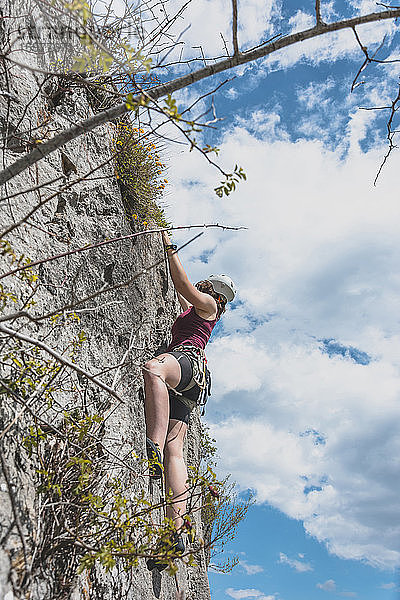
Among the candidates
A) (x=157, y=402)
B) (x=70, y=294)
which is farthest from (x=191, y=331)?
(x=70, y=294)

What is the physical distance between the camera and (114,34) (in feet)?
11.0

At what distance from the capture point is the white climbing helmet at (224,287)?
16.7ft

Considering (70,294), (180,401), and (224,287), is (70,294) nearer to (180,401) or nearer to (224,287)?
(180,401)

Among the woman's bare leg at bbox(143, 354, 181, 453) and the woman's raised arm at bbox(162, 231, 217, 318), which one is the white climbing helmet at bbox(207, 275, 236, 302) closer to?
the woman's raised arm at bbox(162, 231, 217, 318)

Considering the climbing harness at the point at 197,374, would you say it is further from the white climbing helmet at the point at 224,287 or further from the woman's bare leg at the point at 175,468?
the white climbing helmet at the point at 224,287

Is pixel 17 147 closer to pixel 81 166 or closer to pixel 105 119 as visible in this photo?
pixel 81 166

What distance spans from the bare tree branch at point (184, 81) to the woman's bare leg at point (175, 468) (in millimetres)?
2614

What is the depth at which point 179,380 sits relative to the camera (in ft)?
13.3

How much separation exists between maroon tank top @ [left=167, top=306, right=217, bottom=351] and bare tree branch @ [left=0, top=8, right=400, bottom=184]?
2.67 meters

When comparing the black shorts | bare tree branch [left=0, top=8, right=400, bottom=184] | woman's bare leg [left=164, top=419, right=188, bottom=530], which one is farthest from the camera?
the black shorts

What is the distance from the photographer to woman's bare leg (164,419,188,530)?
12.4ft

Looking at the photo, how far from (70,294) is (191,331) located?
56.5 inches

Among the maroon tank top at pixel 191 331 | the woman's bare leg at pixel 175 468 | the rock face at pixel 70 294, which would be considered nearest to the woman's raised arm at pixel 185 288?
the maroon tank top at pixel 191 331

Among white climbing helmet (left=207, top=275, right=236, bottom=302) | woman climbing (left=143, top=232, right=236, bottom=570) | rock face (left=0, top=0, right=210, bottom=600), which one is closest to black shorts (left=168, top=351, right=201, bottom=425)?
woman climbing (left=143, top=232, right=236, bottom=570)
